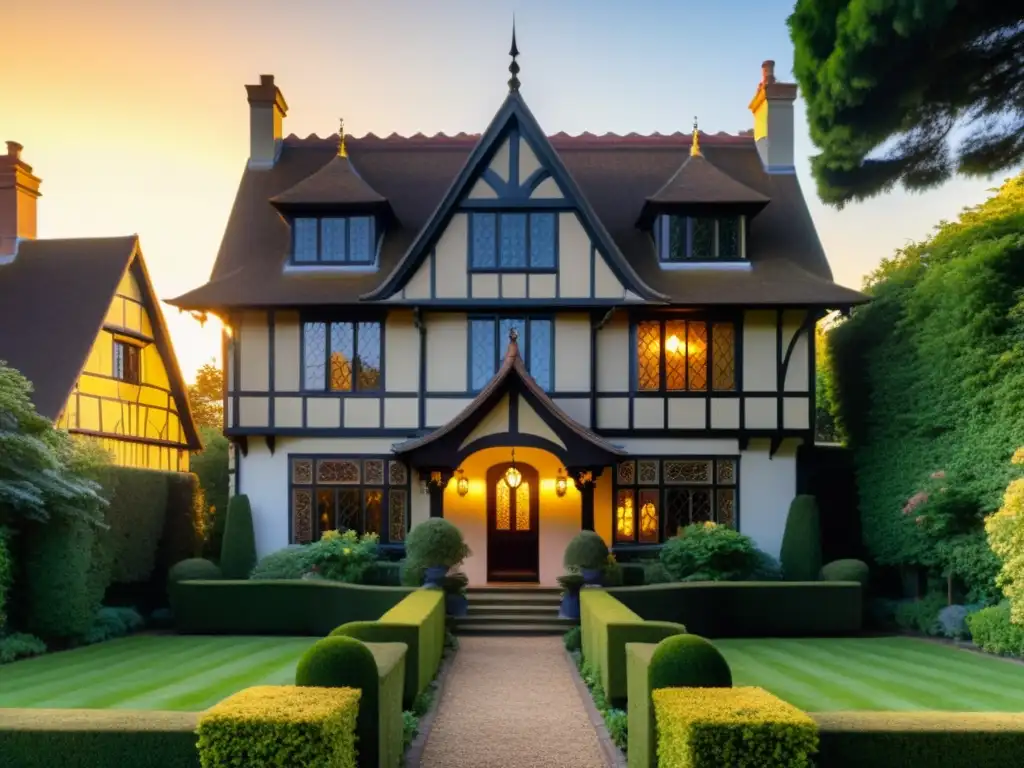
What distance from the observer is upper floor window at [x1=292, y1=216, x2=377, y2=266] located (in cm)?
2244

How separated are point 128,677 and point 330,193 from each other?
12.3m

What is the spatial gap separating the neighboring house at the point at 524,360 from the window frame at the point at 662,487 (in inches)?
1.9

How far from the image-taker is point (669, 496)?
2159 cm

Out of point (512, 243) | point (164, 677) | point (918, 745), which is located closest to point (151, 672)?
point (164, 677)

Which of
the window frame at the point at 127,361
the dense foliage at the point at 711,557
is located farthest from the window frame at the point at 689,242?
the window frame at the point at 127,361

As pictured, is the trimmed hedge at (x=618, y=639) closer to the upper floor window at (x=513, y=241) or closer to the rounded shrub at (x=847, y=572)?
the rounded shrub at (x=847, y=572)

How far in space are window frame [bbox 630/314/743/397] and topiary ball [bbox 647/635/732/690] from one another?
43.5 feet

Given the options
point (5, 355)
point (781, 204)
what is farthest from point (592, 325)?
point (5, 355)

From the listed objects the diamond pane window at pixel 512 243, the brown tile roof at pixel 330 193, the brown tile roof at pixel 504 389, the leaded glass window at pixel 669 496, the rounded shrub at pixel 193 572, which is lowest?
the rounded shrub at pixel 193 572

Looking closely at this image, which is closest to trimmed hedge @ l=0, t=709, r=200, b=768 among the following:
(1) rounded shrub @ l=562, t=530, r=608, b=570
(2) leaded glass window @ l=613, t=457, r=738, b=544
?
(1) rounded shrub @ l=562, t=530, r=608, b=570

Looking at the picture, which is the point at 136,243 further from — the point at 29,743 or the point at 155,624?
the point at 29,743

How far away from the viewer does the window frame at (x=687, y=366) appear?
70.1 ft

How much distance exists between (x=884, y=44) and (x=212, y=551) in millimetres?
21639

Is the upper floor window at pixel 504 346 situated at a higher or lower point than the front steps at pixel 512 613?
higher
